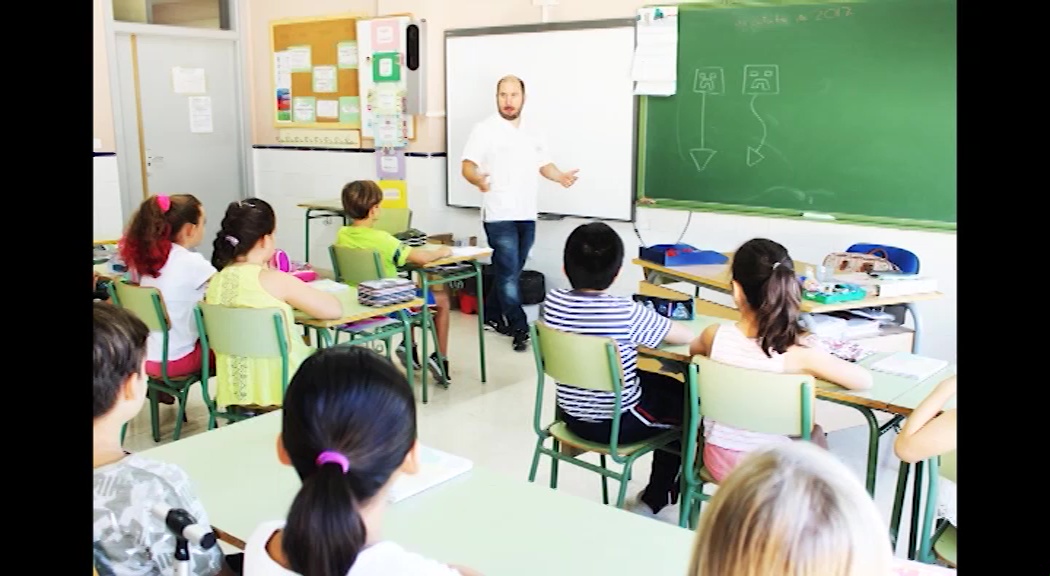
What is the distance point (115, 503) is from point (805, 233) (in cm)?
443

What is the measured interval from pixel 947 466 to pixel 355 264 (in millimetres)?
3122

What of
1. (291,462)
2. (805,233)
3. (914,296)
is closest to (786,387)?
(291,462)

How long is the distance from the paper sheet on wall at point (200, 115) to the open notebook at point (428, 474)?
696cm

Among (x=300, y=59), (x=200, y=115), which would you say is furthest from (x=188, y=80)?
(x=300, y=59)

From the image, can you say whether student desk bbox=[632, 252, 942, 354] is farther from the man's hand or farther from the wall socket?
the wall socket

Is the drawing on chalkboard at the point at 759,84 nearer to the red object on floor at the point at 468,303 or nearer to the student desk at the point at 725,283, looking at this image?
the student desk at the point at 725,283

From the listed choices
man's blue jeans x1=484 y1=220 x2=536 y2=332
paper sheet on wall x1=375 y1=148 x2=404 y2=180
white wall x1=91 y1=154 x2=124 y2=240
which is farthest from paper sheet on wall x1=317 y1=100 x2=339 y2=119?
man's blue jeans x1=484 y1=220 x2=536 y2=332

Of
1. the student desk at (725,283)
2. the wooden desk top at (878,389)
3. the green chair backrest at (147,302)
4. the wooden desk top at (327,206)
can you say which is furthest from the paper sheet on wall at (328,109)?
the wooden desk top at (878,389)

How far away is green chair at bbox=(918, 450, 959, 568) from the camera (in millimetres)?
2172

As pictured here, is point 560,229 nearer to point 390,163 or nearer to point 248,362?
point 390,163

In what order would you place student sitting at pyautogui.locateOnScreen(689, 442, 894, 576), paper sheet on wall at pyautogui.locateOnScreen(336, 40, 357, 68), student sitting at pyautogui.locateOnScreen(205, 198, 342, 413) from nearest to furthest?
student sitting at pyautogui.locateOnScreen(689, 442, 894, 576) < student sitting at pyautogui.locateOnScreen(205, 198, 342, 413) < paper sheet on wall at pyautogui.locateOnScreen(336, 40, 357, 68)

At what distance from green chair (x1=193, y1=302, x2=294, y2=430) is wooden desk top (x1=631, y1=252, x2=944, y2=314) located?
1.74 m
